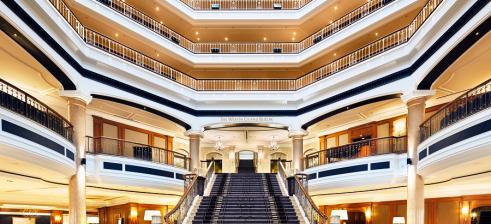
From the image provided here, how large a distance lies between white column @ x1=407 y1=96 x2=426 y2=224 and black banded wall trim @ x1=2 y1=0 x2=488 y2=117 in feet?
3.96

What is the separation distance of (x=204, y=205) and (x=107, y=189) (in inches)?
171

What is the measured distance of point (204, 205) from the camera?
14.4m

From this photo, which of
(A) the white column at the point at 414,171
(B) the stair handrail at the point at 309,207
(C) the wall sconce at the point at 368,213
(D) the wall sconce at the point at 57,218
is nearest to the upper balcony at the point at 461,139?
(A) the white column at the point at 414,171

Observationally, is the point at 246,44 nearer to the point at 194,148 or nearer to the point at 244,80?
the point at 244,80

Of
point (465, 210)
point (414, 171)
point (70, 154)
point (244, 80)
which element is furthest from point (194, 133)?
point (465, 210)

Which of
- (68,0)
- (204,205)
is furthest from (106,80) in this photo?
(204,205)

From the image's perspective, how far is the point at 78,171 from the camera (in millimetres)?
13141

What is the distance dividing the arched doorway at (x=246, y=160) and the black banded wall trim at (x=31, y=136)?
1730 centimetres

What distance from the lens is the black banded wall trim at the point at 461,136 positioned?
852 cm

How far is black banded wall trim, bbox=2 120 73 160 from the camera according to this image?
28.5 feet

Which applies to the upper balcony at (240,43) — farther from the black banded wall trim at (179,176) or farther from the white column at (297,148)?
the black banded wall trim at (179,176)

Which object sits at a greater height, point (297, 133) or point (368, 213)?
point (297, 133)

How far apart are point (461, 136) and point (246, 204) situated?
24.5 feet

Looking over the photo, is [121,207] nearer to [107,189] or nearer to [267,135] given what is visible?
[107,189]
